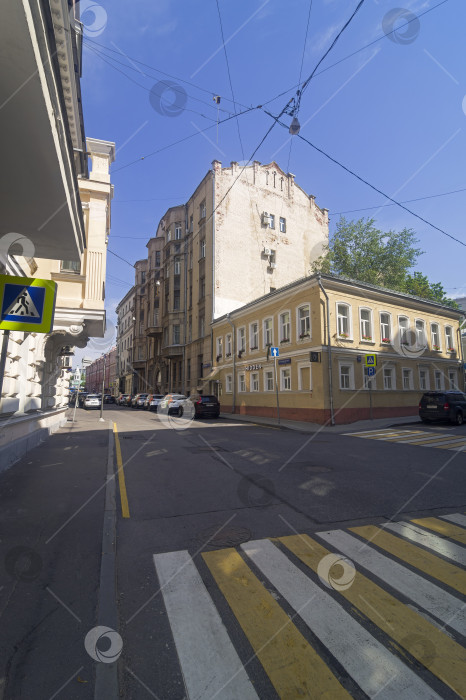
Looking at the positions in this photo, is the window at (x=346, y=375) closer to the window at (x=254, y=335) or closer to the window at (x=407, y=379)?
the window at (x=407, y=379)

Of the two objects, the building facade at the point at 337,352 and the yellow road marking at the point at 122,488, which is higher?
the building facade at the point at 337,352

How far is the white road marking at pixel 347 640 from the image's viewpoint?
7.15 feet

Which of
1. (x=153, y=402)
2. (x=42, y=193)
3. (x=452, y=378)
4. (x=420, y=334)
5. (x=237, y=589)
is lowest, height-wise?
(x=237, y=589)

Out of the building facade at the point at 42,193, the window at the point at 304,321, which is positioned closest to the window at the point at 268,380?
the window at the point at 304,321

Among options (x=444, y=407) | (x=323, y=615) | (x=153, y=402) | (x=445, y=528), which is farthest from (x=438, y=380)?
(x=323, y=615)

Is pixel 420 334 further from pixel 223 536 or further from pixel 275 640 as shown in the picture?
pixel 275 640

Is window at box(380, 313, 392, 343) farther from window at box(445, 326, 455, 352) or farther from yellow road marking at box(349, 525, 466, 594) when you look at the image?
yellow road marking at box(349, 525, 466, 594)

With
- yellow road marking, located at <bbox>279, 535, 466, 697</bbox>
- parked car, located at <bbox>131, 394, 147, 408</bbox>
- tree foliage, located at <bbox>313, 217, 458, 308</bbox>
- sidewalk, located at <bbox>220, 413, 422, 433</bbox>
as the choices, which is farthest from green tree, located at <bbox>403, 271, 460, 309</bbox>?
yellow road marking, located at <bbox>279, 535, 466, 697</bbox>

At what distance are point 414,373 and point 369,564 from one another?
2419 centimetres

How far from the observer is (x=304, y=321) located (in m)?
22.2

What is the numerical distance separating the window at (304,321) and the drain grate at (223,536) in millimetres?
17724

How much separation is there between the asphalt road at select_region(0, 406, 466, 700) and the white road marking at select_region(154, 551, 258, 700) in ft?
0.04

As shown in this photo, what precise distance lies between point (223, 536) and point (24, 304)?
3528 millimetres

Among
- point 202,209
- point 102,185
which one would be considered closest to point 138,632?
point 102,185
